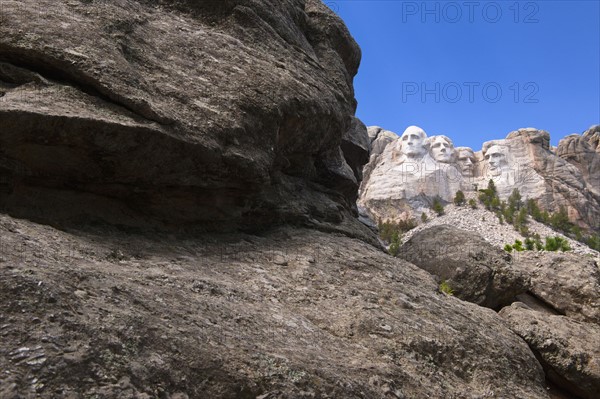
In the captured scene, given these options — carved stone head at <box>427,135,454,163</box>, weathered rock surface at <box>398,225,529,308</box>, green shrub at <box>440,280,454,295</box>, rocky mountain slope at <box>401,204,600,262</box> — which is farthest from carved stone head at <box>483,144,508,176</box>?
green shrub at <box>440,280,454,295</box>

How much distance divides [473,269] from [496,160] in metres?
104

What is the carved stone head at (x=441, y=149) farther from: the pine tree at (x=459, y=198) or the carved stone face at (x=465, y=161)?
the pine tree at (x=459, y=198)

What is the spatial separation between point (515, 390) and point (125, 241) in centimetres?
675

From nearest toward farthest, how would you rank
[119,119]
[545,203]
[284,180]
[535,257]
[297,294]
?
[119,119], [297,294], [284,180], [535,257], [545,203]

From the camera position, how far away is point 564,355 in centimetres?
1173

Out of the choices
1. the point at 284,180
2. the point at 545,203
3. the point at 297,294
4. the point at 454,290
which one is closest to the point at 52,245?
the point at 297,294

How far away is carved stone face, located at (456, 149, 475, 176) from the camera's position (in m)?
114

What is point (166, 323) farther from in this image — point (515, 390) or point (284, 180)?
point (284, 180)

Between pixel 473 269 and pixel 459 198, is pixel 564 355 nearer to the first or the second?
pixel 473 269

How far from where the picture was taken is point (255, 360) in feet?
20.9

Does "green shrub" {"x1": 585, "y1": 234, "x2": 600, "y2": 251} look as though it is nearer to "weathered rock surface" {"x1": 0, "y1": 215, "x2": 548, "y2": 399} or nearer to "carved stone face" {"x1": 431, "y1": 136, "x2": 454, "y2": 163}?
"carved stone face" {"x1": 431, "y1": 136, "x2": 454, "y2": 163}

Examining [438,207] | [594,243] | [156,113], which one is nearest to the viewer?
[156,113]

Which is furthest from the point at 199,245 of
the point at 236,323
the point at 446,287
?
the point at 446,287

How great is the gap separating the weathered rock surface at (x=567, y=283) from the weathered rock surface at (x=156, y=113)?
699cm
